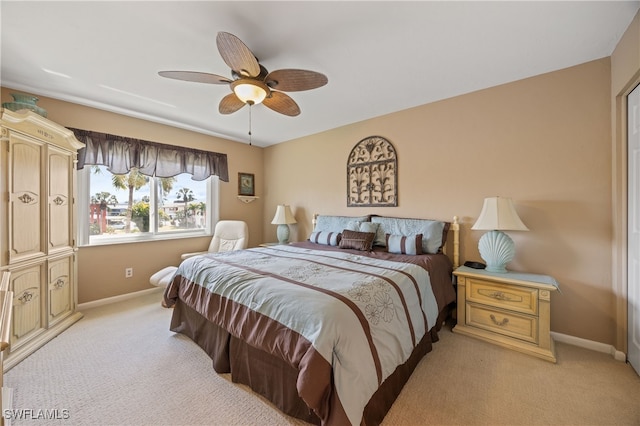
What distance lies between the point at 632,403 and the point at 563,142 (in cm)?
195

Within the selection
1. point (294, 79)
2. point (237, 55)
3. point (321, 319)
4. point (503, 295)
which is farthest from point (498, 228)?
point (237, 55)

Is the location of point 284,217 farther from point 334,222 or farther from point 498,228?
point 498,228

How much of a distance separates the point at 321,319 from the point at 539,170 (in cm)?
250

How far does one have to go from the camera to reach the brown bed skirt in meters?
1.45

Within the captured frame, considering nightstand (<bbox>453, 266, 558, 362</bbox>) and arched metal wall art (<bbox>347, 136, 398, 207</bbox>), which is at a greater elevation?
arched metal wall art (<bbox>347, 136, 398, 207</bbox>)

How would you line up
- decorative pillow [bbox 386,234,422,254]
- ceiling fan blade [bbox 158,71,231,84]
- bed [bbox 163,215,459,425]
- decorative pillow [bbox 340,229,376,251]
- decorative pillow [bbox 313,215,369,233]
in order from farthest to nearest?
1. decorative pillow [bbox 313,215,369,233]
2. decorative pillow [bbox 340,229,376,251]
3. decorative pillow [bbox 386,234,422,254]
4. ceiling fan blade [bbox 158,71,231,84]
5. bed [bbox 163,215,459,425]

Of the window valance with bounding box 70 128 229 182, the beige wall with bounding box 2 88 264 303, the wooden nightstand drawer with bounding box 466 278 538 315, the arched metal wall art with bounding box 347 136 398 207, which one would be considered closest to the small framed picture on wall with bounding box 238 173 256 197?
the beige wall with bounding box 2 88 264 303

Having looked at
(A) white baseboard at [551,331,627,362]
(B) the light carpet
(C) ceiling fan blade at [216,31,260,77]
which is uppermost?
(C) ceiling fan blade at [216,31,260,77]

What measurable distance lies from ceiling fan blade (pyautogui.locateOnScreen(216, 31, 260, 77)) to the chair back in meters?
2.68

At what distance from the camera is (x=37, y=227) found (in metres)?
2.31

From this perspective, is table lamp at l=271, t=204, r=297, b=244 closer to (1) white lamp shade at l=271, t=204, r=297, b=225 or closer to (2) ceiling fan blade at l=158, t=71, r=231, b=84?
(1) white lamp shade at l=271, t=204, r=297, b=225

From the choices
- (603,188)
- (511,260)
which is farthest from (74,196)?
(603,188)

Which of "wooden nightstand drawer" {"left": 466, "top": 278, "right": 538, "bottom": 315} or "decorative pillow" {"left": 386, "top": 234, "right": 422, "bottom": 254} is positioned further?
"decorative pillow" {"left": 386, "top": 234, "right": 422, "bottom": 254}

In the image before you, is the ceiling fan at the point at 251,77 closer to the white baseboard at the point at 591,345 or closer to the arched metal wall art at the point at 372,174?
the arched metal wall art at the point at 372,174
